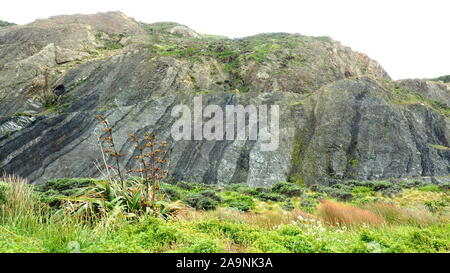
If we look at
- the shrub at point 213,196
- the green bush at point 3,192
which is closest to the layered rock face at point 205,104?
the shrub at point 213,196

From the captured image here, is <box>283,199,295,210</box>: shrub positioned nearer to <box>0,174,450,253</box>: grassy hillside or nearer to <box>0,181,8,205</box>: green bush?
<box>0,174,450,253</box>: grassy hillside

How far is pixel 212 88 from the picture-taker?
3603 centimetres

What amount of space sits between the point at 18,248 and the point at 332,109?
94.0ft

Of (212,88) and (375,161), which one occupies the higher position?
(212,88)

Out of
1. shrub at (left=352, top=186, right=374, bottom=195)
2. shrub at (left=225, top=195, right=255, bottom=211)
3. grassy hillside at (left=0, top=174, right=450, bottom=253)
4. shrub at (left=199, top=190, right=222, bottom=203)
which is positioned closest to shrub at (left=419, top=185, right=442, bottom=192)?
shrub at (left=352, top=186, right=374, bottom=195)

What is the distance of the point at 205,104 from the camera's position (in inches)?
1129

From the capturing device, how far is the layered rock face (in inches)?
928

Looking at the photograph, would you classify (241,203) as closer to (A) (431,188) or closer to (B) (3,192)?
(B) (3,192)

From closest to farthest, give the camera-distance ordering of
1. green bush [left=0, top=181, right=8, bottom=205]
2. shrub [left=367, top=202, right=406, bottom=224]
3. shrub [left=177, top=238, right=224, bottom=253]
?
shrub [left=177, top=238, right=224, bottom=253] < green bush [left=0, top=181, right=8, bottom=205] < shrub [left=367, top=202, right=406, bottom=224]

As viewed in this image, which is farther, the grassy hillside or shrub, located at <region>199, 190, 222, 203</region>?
shrub, located at <region>199, 190, 222, 203</region>

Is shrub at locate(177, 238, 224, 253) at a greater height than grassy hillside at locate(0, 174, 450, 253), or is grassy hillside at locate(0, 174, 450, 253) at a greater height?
shrub at locate(177, 238, 224, 253)

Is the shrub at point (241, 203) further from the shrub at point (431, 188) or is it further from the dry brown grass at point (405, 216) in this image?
the shrub at point (431, 188)
